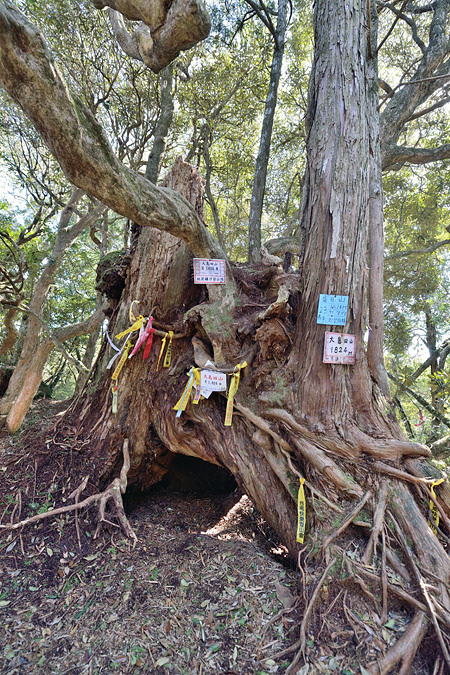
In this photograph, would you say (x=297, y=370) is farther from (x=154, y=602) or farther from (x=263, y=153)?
(x=263, y=153)

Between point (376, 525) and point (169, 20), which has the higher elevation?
point (169, 20)

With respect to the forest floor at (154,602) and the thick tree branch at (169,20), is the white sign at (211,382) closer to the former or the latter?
the forest floor at (154,602)

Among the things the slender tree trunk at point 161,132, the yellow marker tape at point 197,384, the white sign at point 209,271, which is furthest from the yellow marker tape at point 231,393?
the slender tree trunk at point 161,132

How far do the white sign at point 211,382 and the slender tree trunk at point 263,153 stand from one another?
8.70 ft

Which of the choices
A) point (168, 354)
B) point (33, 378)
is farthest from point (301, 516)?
point (33, 378)

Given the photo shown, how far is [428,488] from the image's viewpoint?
2041mm

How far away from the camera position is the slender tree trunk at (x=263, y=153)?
15.6 feet

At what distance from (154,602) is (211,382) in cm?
145

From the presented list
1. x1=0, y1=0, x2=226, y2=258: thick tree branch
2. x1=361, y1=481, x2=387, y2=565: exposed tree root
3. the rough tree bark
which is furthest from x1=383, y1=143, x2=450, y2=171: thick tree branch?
x1=361, y1=481, x2=387, y2=565: exposed tree root

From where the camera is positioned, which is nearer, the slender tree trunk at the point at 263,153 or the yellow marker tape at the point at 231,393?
the yellow marker tape at the point at 231,393

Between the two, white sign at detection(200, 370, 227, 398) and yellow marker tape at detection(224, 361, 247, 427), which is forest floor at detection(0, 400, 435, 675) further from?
white sign at detection(200, 370, 227, 398)

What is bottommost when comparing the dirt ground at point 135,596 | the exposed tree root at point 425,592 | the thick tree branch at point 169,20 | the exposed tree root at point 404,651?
the dirt ground at point 135,596

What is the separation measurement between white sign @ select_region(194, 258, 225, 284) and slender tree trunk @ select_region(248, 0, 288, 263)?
190cm

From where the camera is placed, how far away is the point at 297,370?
2.47m
